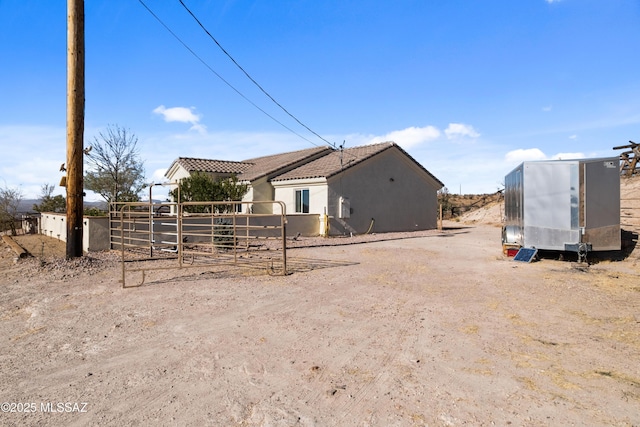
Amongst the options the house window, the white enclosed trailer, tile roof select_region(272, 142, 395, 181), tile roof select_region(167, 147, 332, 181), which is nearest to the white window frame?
the house window

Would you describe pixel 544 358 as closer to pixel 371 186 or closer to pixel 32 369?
pixel 32 369

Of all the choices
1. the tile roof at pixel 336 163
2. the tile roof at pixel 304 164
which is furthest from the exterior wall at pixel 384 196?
the tile roof at pixel 304 164

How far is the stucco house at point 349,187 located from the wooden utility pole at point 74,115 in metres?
10.00

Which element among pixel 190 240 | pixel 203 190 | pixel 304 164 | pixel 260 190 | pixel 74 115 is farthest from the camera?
pixel 304 164

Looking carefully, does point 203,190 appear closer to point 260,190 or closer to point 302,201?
point 260,190

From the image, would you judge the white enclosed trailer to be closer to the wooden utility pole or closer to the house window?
the house window

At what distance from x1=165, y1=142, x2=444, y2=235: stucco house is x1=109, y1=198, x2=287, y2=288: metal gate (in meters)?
3.50

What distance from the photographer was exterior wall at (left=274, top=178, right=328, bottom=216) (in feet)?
68.2

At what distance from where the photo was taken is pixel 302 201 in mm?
22203

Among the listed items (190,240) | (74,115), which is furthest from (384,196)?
(74,115)

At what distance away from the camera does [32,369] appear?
14.7 feet

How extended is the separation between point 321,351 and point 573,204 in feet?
30.6

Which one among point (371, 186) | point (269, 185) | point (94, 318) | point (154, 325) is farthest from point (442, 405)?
point (269, 185)

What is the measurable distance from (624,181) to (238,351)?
21.7 metres
